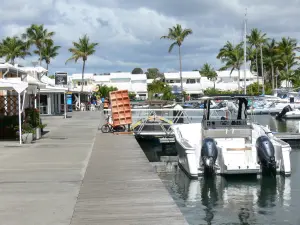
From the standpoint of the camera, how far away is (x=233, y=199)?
13242 mm

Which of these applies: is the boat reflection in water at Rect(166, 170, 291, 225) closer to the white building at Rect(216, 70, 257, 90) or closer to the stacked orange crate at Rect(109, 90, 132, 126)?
the stacked orange crate at Rect(109, 90, 132, 126)

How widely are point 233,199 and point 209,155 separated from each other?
8.23ft

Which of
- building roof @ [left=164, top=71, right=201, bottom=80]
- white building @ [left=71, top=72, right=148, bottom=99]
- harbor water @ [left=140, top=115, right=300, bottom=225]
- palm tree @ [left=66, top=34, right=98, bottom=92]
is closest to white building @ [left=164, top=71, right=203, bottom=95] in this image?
building roof @ [left=164, top=71, right=201, bottom=80]

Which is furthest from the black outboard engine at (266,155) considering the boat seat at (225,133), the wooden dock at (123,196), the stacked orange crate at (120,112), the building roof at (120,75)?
the building roof at (120,75)

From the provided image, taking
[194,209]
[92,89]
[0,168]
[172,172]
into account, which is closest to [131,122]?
[172,172]

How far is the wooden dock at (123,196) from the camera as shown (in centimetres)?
835

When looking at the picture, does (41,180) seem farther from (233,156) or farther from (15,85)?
(15,85)

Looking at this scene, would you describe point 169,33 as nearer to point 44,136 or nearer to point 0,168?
point 44,136

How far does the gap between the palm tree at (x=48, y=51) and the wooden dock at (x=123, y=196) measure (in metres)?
65.3

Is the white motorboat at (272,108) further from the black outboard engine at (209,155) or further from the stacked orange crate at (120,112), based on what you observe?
the black outboard engine at (209,155)

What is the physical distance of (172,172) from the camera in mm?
18016

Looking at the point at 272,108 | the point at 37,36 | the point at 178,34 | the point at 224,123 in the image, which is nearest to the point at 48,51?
the point at 37,36

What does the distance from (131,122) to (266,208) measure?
50.3ft

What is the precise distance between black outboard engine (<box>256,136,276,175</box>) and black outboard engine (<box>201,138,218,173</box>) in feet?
4.80
